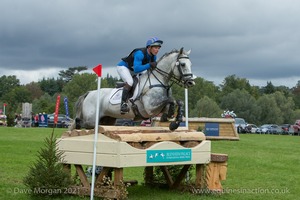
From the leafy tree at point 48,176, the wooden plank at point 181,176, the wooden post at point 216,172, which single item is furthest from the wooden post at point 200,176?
the leafy tree at point 48,176

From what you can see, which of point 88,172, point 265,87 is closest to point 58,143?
point 88,172

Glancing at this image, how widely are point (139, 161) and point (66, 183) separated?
3.95 ft

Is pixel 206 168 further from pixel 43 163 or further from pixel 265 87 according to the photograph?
pixel 265 87

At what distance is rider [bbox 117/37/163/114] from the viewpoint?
8875 mm

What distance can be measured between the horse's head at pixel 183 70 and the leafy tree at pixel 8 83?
127057mm

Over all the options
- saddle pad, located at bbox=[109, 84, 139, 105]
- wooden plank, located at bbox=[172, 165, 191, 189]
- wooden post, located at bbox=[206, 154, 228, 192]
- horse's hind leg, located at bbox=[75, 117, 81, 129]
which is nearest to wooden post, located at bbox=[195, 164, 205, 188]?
wooden post, located at bbox=[206, 154, 228, 192]

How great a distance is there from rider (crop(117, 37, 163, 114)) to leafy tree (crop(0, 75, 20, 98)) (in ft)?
414

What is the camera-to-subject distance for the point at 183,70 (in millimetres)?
8547

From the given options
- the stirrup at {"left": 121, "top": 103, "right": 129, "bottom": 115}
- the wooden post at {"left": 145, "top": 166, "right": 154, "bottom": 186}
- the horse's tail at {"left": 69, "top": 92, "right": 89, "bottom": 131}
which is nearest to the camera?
the stirrup at {"left": 121, "top": 103, "right": 129, "bottom": 115}

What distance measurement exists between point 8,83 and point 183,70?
131m

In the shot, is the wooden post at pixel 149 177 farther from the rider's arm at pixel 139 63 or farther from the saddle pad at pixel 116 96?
the rider's arm at pixel 139 63

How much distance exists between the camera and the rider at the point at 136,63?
8875 mm

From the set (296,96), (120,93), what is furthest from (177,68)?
(296,96)

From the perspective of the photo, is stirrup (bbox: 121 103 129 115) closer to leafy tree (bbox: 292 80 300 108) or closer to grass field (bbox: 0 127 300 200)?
grass field (bbox: 0 127 300 200)
